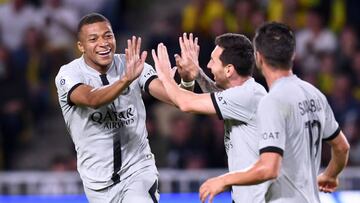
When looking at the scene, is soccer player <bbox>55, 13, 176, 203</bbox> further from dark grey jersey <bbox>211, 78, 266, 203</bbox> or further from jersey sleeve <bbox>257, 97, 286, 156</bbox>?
jersey sleeve <bbox>257, 97, 286, 156</bbox>

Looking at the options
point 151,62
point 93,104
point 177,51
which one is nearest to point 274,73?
point 93,104

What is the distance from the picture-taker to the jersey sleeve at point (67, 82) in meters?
7.20

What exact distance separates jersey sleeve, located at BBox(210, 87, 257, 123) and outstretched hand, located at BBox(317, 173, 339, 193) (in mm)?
687

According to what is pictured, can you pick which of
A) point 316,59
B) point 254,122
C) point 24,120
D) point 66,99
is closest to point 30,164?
point 24,120

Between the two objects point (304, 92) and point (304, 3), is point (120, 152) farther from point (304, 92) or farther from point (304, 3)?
point (304, 3)

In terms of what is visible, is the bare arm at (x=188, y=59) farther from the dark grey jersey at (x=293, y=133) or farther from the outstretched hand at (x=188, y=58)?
the dark grey jersey at (x=293, y=133)

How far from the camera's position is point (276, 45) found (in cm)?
602

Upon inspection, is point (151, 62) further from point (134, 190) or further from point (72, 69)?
point (134, 190)

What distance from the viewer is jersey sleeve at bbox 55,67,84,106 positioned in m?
7.20

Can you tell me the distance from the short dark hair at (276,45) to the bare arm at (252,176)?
55 centimetres

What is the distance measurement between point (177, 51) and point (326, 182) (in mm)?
5940

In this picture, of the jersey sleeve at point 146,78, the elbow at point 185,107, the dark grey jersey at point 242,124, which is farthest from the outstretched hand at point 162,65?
Result: the jersey sleeve at point 146,78

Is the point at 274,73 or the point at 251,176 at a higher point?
the point at 274,73

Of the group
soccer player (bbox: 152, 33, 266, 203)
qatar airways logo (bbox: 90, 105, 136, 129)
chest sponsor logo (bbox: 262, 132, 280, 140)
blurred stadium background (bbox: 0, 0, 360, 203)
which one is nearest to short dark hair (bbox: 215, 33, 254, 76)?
soccer player (bbox: 152, 33, 266, 203)
